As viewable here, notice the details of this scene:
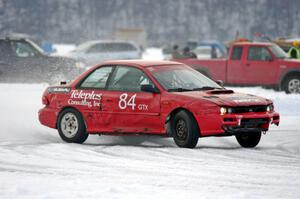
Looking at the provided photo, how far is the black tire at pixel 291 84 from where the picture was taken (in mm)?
23641

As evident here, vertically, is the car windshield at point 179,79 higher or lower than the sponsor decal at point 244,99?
higher

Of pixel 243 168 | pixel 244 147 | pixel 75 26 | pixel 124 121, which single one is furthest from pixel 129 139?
pixel 75 26

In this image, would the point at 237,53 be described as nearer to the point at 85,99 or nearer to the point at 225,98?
the point at 85,99

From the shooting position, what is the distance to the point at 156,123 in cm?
1215

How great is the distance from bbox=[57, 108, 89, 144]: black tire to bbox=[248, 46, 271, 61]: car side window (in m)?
11.9

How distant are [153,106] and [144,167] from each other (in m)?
2.14

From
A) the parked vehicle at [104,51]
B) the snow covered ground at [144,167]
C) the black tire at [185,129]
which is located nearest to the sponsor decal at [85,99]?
the snow covered ground at [144,167]

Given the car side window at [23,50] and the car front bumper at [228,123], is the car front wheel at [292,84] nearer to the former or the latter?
the car side window at [23,50]

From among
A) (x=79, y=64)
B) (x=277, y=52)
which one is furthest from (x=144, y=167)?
(x=79, y=64)

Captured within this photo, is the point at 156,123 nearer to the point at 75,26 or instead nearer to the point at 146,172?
the point at 146,172

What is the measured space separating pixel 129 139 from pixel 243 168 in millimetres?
3896

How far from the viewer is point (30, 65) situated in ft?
85.4

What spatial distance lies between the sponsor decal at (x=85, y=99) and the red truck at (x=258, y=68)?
38.3 ft

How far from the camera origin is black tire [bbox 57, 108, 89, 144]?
13.0 m
